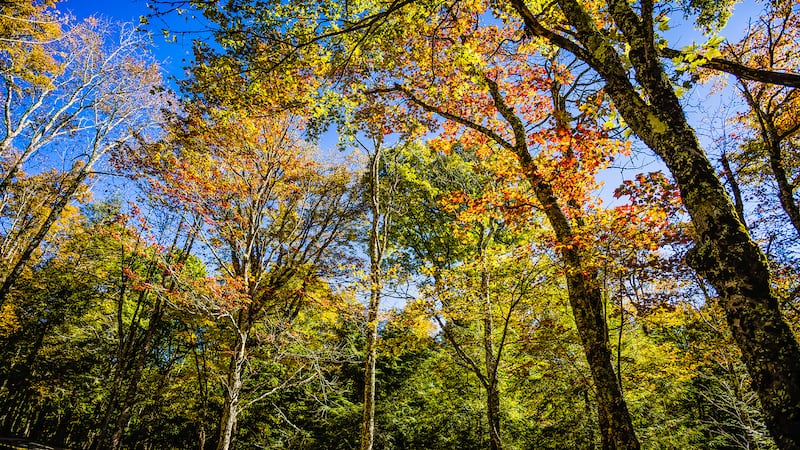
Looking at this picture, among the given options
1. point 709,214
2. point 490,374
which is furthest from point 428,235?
point 709,214

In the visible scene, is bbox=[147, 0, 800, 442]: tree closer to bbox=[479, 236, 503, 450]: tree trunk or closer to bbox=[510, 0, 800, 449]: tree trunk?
→ bbox=[510, 0, 800, 449]: tree trunk

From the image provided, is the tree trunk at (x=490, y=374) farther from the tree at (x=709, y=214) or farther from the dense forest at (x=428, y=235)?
the tree at (x=709, y=214)

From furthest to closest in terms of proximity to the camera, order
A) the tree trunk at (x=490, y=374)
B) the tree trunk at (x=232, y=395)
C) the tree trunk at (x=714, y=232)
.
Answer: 1. the tree trunk at (x=232, y=395)
2. the tree trunk at (x=490, y=374)
3. the tree trunk at (x=714, y=232)

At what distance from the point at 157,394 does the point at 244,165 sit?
9004mm

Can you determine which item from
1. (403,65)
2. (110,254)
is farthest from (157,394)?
(403,65)

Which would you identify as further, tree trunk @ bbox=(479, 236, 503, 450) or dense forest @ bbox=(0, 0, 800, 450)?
tree trunk @ bbox=(479, 236, 503, 450)

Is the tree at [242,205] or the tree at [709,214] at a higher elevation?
the tree at [242,205]

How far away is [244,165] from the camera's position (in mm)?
9289

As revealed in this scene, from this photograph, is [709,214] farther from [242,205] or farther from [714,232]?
[242,205]

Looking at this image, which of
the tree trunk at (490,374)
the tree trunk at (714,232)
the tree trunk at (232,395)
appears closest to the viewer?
the tree trunk at (714,232)

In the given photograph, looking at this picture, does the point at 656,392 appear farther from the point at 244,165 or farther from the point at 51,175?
the point at 51,175

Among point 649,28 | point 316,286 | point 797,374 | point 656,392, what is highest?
point 316,286

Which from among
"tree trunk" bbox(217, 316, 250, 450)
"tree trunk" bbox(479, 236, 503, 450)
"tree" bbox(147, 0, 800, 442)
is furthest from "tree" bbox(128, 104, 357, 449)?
"tree" bbox(147, 0, 800, 442)

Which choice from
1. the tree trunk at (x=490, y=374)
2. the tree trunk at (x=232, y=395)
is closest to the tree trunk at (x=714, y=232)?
the tree trunk at (x=490, y=374)
